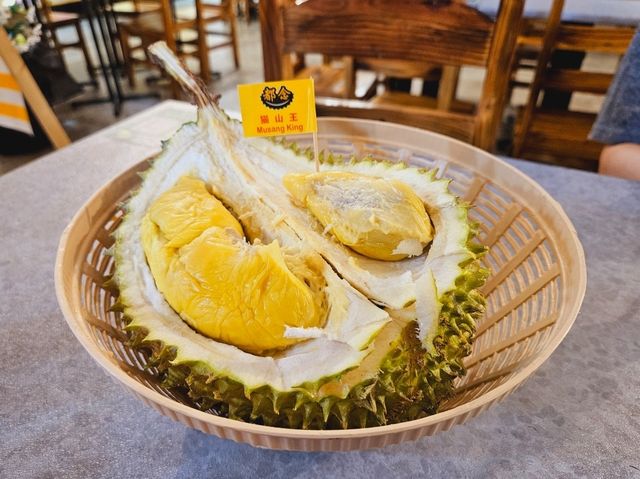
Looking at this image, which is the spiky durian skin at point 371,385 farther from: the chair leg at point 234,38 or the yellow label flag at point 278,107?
the chair leg at point 234,38

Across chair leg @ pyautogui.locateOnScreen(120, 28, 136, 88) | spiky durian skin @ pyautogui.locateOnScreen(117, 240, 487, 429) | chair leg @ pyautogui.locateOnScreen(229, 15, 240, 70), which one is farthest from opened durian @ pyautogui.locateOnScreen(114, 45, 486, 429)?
chair leg @ pyautogui.locateOnScreen(229, 15, 240, 70)

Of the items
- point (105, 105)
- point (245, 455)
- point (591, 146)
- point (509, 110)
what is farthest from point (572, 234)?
point (105, 105)

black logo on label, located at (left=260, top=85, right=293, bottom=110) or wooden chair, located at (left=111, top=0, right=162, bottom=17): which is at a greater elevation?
black logo on label, located at (left=260, top=85, right=293, bottom=110)

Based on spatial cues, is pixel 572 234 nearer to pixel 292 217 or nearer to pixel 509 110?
pixel 292 217

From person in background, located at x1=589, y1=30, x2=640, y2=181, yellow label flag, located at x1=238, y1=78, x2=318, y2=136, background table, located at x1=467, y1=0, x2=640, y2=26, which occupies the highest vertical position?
yellow label flag, located at x1=238, y1=78, x2=318, y2=136

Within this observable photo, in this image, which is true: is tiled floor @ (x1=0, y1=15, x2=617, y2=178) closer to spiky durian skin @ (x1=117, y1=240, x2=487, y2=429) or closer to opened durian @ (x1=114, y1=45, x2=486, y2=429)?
opened durian @ (x1=114, y1=45, x2=486, y2=429)

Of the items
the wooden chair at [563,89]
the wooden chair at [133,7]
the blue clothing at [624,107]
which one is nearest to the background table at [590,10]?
the wooden chair at [563,89]
